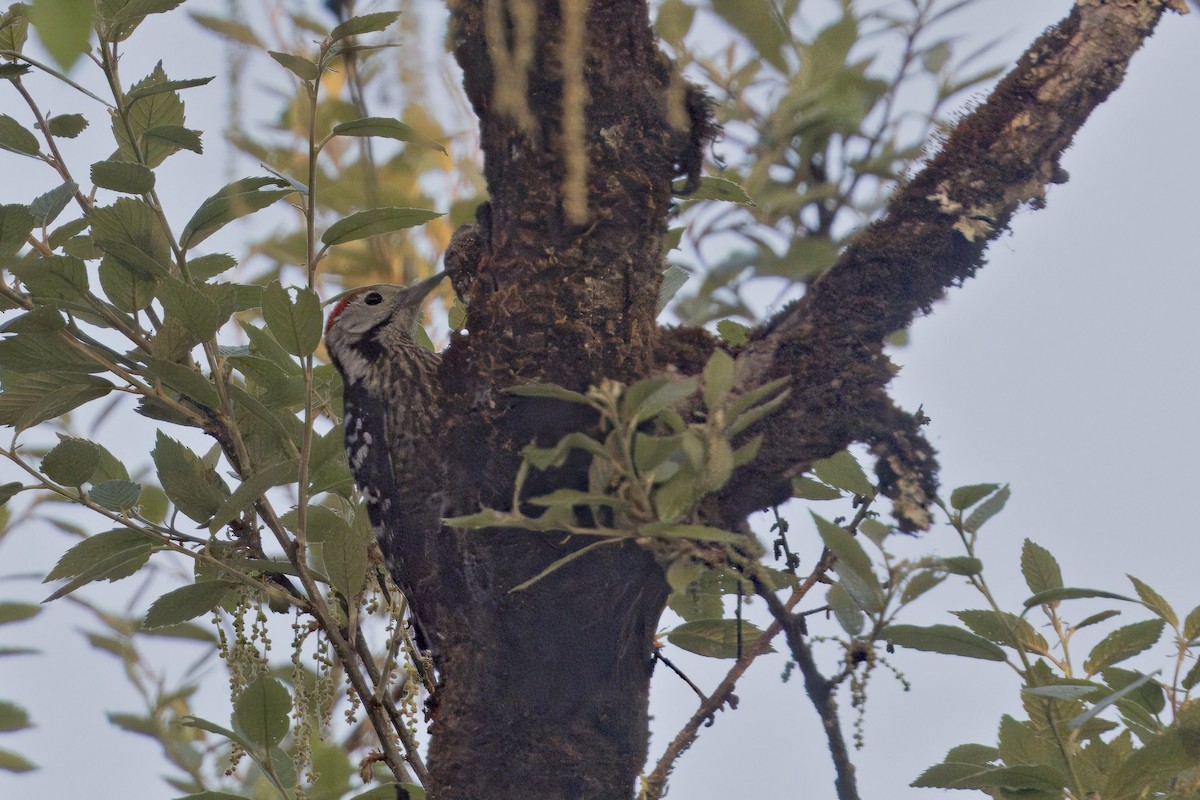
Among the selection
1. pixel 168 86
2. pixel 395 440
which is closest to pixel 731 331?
pixel 395 440

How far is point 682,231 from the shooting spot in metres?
2.05

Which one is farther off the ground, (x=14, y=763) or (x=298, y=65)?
(x=298, y=65)

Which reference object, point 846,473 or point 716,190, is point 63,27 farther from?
point 716,190

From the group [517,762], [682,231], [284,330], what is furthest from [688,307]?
[517,762]

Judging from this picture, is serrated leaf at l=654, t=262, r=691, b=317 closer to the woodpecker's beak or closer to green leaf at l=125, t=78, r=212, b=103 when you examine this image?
green leaf at l=125, t=78, r=212, b=103

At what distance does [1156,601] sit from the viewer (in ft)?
5.24

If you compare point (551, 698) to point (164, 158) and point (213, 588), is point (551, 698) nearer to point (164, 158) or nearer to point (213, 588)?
point (213, 588)

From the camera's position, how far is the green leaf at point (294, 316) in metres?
1.74

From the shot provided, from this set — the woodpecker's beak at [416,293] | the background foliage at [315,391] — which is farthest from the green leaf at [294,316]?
the woodpecker's beak at [416,293]

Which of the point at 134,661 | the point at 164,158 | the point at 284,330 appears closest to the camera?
the point at 284,330

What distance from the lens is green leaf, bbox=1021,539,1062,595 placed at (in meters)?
1.72

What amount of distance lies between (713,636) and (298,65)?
1071 millimetres

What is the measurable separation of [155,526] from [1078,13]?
1647 millimetres

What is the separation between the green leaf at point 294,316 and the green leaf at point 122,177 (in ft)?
0.81
